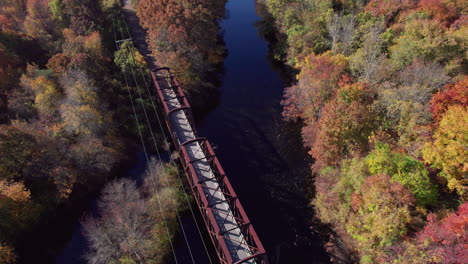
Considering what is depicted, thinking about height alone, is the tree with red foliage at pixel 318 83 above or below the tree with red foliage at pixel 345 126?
above

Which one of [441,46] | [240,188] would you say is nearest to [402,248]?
[240,188]

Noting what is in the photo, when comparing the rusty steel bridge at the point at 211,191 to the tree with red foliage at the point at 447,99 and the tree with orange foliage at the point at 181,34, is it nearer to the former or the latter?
the tree with orange foliage at the point at 181,34

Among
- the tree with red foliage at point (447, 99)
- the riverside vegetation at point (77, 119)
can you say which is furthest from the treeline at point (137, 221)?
the tree with red foliage at point (447, 99)

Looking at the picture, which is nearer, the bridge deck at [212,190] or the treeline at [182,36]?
the bridge deck at [212,190]

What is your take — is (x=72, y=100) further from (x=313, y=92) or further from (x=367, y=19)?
(x=367, y=19)

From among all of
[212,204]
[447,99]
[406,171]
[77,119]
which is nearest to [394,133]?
[447,99]

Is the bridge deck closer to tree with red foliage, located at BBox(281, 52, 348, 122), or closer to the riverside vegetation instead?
the riverside vegetation

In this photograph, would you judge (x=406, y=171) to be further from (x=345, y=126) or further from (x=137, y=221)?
(x=137, y=221)

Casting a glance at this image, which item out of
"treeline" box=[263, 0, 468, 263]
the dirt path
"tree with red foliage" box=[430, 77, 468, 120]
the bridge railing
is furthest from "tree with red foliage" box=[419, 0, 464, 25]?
the dirt path
